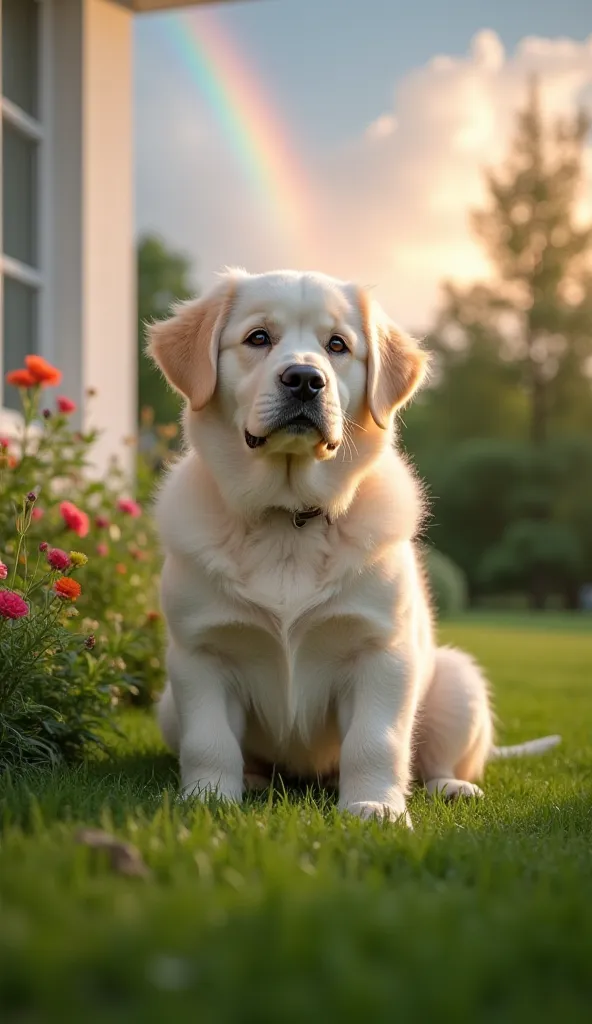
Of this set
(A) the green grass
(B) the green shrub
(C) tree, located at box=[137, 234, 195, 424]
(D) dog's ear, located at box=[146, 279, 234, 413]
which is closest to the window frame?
(D) dog's ear, located at box=[146, 279, 234, 413]

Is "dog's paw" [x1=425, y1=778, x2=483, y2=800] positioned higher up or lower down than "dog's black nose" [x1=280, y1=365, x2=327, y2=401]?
lower down

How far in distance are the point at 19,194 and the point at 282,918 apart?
5.78 meters

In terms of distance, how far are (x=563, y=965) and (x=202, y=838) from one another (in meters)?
0.78

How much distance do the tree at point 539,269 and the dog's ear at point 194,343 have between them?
3164 cm

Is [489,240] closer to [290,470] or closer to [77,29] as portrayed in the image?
[77,29]

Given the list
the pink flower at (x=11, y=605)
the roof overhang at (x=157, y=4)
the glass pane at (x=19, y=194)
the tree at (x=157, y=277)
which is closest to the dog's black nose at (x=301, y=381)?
the pink flower at (x=11, y=605)

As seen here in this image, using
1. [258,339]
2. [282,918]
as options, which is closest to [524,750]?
[258,339]

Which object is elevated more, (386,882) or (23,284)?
(23,284)

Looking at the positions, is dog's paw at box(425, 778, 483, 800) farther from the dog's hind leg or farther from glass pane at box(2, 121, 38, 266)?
glass pane at box(2, 121, 38, 266)

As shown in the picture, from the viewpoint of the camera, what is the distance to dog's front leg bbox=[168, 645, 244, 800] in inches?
127

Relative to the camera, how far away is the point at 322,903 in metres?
1.76

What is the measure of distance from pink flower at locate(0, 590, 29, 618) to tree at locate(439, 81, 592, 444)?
32.4 m

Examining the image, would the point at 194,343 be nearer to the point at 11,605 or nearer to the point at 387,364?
the point at 387,364

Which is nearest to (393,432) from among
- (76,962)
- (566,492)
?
(76,962)
